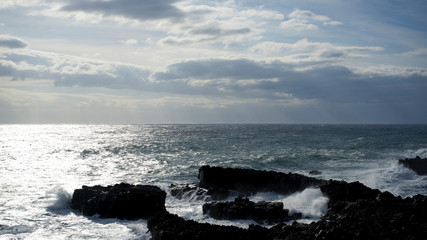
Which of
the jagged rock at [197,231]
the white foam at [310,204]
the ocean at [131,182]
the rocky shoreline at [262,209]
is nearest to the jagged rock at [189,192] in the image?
the rocky shoreline at [262,209]

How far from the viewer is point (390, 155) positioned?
61500 mm

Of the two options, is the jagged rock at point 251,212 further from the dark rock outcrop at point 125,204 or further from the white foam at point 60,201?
the white foam at point 60,201

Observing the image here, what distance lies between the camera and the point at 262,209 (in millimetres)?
23094

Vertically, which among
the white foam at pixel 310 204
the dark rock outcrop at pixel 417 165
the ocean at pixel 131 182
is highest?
the dark rock outcrop at pixel 417 165

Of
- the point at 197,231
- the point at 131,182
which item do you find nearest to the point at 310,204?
the point at 197,231

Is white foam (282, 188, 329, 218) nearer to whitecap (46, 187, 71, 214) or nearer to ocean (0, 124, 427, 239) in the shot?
ocean (0, 124, 427, 239)

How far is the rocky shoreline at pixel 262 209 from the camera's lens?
55.5 feet

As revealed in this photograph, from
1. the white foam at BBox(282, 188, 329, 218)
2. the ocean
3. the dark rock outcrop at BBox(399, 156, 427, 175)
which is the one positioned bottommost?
the ocean

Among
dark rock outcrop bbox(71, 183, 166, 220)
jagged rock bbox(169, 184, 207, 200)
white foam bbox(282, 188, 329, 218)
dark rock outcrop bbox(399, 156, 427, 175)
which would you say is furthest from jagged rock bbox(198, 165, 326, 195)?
dark rock outcrop bbox(399, 156, 427, 175)

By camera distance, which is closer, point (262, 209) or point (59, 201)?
point (262, 209)

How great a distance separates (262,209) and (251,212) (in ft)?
2.29

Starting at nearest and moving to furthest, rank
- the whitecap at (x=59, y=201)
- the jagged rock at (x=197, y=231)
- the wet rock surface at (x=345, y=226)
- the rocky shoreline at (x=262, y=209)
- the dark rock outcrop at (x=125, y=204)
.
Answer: the wet rock surface at (x=345, y=226)
the rocky shoreline at (x=262, y=209)
the jagged rock at (x=197, y=231)
the dark rock outcrop at (x=125, y=204)
the whitecap at (x=59, y=201)

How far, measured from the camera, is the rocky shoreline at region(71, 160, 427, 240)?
16906 mm

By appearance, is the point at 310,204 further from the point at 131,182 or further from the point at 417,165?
the point at 417,165
